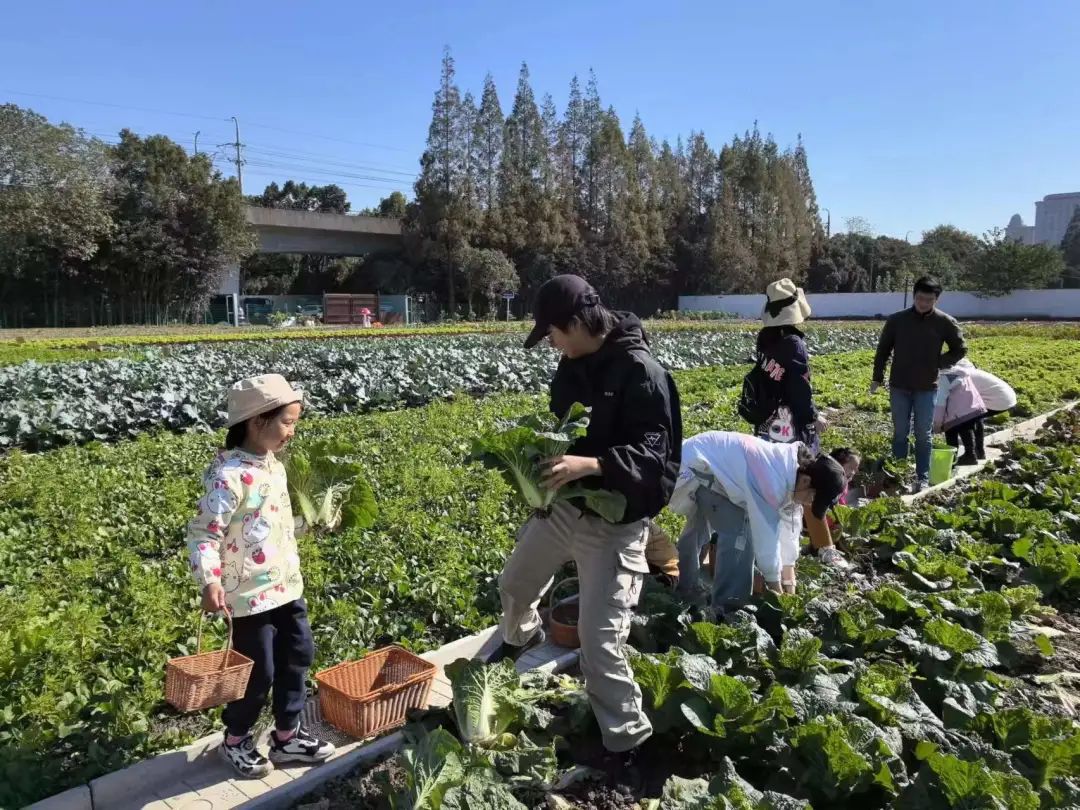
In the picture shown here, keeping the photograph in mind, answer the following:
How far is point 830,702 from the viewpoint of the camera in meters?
3.11

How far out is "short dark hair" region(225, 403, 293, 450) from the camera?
3062 mm

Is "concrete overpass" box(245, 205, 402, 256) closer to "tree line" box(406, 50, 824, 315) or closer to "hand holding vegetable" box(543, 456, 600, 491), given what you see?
"tree line" box(406, 50, 824, 315)

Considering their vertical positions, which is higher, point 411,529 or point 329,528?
point 329,528

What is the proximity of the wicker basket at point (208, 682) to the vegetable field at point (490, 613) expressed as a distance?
1.98 feet

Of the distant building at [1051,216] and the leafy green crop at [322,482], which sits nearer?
the leafy green crop at [322,482]

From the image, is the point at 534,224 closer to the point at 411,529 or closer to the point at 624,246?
the point at 624,246

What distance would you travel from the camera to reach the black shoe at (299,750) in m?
3.16

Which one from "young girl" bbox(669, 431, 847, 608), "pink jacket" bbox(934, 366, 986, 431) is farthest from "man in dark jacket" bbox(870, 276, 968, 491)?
"young girl" bbox(669, 431, 847, 608)

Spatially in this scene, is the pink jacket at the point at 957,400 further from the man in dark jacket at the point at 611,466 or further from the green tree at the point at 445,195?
the green tree at the point at 445,195

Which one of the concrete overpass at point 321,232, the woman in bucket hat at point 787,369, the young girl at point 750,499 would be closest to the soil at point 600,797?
the young girl at point 750,499

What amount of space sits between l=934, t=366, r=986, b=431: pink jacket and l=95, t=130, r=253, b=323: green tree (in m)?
40.9

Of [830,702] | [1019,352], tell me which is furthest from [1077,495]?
[1019,352]

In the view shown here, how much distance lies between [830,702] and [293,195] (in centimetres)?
8257

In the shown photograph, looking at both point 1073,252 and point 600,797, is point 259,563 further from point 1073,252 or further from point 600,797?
point 1073,252
